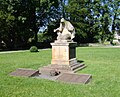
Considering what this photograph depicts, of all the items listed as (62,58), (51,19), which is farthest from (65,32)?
(51,19)

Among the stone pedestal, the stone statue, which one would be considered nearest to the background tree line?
the stone statue

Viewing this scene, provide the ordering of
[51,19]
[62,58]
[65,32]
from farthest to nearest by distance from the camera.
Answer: [51,19]
[65,32]
[62,58]

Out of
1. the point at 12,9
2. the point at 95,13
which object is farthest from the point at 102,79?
the point at 95,13

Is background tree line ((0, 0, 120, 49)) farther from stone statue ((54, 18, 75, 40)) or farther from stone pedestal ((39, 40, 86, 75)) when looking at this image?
stone pedestal ((39, 40, 86, 75))

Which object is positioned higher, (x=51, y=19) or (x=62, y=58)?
(x=51, y=19)

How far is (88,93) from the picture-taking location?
7.76m

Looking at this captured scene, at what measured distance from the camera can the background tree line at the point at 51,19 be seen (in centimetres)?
3712

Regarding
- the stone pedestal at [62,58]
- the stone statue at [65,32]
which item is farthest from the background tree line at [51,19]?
the stone pedestal at [62,58]

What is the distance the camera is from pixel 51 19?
161 feet

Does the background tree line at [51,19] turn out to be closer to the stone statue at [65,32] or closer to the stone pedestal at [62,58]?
the stone statue at [65,32]

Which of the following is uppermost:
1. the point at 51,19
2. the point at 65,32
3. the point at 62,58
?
the point at 51,19

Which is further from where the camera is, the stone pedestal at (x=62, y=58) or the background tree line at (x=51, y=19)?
the background tree line at (x=51, y=19)

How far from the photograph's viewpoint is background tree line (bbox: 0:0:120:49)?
37.1 metres

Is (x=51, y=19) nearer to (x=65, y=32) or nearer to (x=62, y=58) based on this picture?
(x=65, y=32)
